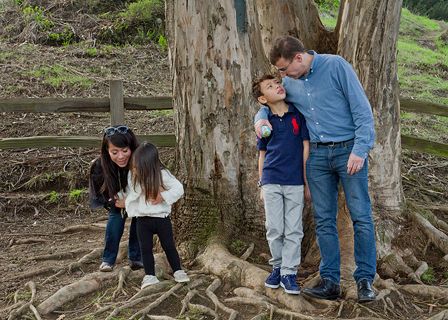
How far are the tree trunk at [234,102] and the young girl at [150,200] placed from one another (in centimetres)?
69

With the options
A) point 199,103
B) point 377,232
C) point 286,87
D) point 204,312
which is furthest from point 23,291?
point 377,232

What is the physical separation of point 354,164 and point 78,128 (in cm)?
625

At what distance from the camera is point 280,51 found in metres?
3.02

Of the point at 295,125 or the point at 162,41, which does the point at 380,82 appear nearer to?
the point at 295,125

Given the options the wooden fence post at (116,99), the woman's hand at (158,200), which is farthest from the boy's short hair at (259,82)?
the wooden fence post at (116,99)

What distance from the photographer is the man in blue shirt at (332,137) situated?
3.01m

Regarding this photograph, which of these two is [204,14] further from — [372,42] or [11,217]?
[11,217]

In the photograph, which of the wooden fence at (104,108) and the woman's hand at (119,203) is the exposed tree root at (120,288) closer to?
the woman's hand at (119,203)

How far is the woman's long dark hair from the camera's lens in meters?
3.49

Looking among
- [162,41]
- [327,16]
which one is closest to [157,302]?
[162,41]

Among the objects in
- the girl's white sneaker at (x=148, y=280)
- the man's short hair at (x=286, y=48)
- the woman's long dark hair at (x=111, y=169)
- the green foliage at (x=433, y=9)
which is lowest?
the girl's white sneaker at (x=148, y=280)

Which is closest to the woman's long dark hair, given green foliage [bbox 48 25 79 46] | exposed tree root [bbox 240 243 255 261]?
exposed tree root [bbox 240 243 255 261]

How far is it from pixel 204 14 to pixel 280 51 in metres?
1.18

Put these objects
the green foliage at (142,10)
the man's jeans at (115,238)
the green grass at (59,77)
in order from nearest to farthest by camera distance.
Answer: the man's jeans at (115,238) < the green grass at (59,77) < the green foliage at (142,10)
